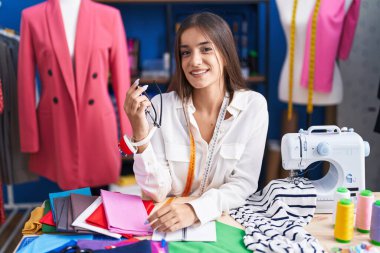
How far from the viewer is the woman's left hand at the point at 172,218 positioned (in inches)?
51.1

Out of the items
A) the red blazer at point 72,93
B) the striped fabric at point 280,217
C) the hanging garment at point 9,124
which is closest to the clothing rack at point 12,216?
the hanging garment at point 9,124

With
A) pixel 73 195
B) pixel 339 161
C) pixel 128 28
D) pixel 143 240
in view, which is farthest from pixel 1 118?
pixel 339 161

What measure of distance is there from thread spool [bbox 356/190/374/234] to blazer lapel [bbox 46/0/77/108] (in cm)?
166

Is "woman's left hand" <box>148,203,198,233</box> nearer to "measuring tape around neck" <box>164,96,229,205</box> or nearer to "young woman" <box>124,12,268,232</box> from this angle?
"young woman" <box>124,12,268,232</box>

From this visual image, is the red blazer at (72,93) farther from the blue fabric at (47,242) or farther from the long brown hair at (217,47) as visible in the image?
the blue fabric at (47,242)

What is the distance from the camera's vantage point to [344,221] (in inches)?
49.5

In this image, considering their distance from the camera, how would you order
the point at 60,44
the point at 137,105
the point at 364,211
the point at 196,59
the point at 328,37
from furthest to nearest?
1. the point at 328,37
2. the point at 60,44
3. the point at 196,59
4. the point at 137,105
5. the point at 364,211

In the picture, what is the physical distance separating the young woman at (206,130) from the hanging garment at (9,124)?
1.41 metres

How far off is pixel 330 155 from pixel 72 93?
1510mm

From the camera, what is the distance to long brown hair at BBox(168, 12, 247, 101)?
1665mm

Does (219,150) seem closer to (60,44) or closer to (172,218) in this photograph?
(172,218)

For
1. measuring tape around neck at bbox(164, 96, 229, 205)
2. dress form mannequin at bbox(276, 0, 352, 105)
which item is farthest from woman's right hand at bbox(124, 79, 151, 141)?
dress form mannequin at bbox(276, 0, 352, 105)

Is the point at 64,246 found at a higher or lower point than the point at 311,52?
lower

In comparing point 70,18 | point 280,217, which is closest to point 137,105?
point 280,217
